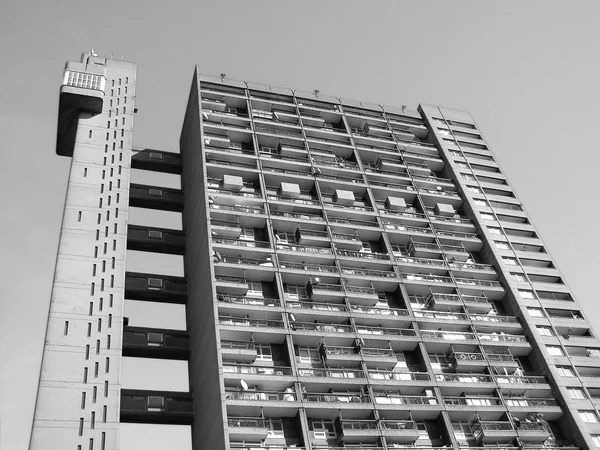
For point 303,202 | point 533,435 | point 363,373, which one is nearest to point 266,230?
point 303,202

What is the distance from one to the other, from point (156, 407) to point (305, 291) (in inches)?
556

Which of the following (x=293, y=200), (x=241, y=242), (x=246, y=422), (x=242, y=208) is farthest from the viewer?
(x=293, y=200)

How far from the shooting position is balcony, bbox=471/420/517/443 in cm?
4669

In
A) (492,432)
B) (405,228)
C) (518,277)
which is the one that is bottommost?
(492,432)

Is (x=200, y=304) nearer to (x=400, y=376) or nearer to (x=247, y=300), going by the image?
(x=247, y=300)

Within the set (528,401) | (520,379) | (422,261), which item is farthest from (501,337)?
(422,261)

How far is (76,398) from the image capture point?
138 ft

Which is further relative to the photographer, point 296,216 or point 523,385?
point 296,216

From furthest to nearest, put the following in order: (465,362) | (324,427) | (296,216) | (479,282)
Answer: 1. (479,282)
2. (296,216)
3. (465,362)
4. (324,427)

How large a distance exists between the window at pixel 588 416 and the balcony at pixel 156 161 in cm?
4170

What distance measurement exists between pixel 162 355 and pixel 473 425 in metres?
23.5

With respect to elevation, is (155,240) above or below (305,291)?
above

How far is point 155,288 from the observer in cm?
5503

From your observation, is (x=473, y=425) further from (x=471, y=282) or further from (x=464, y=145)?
(x=464, y=145)
